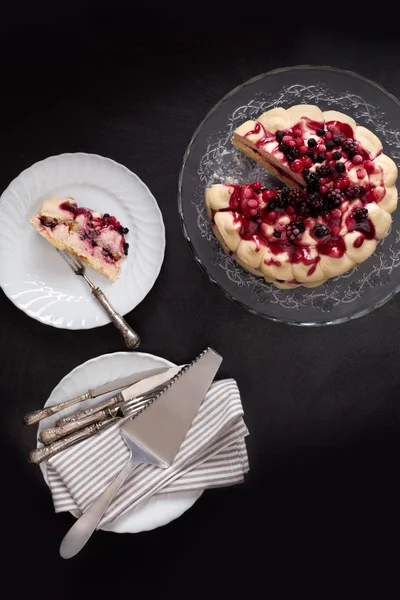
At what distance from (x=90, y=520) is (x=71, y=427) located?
9.8 inches

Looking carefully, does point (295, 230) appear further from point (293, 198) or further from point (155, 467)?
point (155, 467)

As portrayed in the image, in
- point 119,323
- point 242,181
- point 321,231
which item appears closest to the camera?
point 321,231

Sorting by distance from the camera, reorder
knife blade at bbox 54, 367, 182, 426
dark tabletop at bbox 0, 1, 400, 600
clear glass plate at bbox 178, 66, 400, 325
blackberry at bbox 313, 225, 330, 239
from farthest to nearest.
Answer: dark tabletop at bbox 0, 1, 400, 600 → knife blade at bbox 54, 367, 182, 426 → clear glass plate at bbox 178, 66, 400, 325 → blackberry at bbox 313, 225, 330, 239

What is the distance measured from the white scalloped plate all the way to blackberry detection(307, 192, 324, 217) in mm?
453

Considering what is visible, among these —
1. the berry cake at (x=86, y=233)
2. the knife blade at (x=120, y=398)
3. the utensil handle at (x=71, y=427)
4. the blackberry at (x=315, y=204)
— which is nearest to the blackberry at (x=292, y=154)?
the blackberry at (x=315, y=204)

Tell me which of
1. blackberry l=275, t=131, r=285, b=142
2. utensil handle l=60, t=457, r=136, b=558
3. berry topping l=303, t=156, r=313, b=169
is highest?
blackberry l=275, t=131, r=285, b=142

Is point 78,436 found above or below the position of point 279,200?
below

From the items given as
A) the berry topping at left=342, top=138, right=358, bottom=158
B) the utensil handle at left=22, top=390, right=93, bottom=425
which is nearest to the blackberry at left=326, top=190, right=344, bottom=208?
the berry topping at left=342, top=138, right=358, bottom=158

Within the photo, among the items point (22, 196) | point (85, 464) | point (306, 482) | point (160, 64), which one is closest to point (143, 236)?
point (22, 196)

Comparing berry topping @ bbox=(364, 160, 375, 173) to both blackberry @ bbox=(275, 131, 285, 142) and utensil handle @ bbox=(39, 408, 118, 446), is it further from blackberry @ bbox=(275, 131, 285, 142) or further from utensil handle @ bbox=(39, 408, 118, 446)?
utensil handle @ bbox=(39, 408, 118, 446)

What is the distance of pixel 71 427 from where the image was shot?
6.24 feet

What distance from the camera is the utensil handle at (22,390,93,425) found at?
1886 mm

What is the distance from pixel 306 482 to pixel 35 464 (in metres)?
0.78

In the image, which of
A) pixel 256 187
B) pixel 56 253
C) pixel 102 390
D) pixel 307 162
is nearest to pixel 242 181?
pixel 256 187
